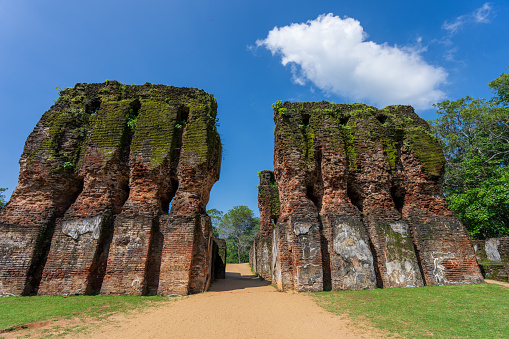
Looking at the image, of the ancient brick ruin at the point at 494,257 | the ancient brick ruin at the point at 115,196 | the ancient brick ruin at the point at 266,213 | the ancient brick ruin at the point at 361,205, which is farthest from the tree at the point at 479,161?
the ancient brick ruin at the point at 115,196

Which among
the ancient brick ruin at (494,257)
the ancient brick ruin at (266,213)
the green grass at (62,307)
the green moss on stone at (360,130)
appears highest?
the green moss on stone at (360,130)

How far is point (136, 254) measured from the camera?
29.6 feet

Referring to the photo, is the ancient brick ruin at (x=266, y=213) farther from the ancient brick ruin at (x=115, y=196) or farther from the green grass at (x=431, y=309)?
the green grass at (x=431, y=309)

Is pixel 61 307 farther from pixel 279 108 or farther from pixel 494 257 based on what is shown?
pixel 494 257

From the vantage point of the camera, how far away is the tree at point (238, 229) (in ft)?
130

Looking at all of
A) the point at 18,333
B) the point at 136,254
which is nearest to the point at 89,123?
the point at 136,254

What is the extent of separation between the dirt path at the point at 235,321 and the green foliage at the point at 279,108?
322 inches

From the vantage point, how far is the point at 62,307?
270 inches

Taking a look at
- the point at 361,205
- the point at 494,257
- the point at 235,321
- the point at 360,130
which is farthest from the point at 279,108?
the point at 494,257

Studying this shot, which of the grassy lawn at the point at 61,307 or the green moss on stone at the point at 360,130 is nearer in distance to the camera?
the grassy lawn at the point at 61,307

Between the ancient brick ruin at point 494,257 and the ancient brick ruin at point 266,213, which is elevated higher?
the ancient brick ruin at point 266,213

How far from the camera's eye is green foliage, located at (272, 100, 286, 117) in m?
12.1

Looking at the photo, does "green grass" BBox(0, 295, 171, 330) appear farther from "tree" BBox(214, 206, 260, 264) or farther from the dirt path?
"tree" BBox(214, 206, 260, 264)

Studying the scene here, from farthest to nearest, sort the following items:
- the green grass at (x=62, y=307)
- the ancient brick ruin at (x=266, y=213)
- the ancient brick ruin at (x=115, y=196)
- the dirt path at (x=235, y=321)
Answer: the ancient brick ruin at (x=266, y=213), the ancient brick ruin at (x=115, y=196), the green grass at (x=62, y=307), the dirt path at (x=235, y=321)
